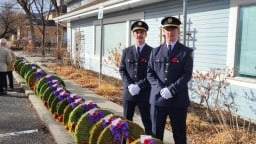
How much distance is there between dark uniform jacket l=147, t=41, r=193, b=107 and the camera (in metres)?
4.20

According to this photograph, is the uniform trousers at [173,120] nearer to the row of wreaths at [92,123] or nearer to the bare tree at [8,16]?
the row of wreaths at [92,123]

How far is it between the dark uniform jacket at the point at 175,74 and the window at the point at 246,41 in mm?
3596

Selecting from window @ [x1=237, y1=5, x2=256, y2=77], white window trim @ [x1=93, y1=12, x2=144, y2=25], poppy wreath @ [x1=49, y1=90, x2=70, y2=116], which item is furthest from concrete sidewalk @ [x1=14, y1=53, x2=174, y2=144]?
white window trim @ [x1=93, y1=12, x2=144, y2=25]

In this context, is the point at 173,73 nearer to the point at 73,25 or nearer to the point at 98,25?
the point at 98,25

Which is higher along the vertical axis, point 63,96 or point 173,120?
point 173,120

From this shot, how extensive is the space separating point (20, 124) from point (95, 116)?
2.75m

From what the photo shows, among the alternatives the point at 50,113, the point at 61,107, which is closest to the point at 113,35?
the point at 50,113

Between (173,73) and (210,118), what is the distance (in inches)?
123

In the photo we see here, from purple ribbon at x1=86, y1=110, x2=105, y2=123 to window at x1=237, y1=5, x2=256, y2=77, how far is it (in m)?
3.47

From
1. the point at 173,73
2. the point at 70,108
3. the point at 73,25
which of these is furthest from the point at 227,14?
the point at 73,25

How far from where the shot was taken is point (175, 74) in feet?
13.9

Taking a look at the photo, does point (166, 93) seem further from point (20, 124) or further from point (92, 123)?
point (20, 124)

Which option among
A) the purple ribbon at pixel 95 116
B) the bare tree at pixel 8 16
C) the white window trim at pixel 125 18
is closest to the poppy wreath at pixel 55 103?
the purple ribbon at pixel 95 116

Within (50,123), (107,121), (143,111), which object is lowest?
(50,123)
